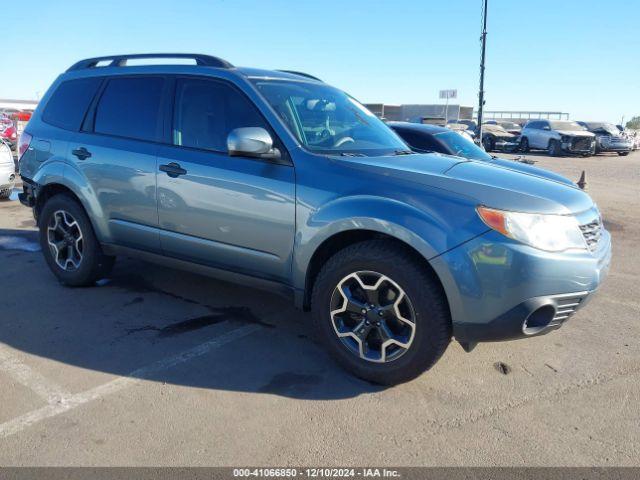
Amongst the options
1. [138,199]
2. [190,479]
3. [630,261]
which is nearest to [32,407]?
[190,479]

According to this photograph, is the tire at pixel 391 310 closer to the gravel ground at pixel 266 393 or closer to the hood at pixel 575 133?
the gravel ground at pixel 266 393

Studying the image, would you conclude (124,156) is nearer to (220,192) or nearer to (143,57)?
(143,57)

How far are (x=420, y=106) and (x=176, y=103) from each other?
4925 cm

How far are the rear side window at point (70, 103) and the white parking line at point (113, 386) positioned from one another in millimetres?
2389

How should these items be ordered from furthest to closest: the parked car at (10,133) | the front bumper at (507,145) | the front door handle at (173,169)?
1. the front bumper at (507,145)
2. the parked car at (10,133)
3. the front door handle at (173,169)

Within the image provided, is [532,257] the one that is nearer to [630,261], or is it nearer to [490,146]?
[630,261]

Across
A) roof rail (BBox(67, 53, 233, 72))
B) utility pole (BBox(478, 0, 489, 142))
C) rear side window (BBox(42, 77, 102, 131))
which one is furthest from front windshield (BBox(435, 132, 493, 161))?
utility pole (BBox(478, 0, 489, 142))

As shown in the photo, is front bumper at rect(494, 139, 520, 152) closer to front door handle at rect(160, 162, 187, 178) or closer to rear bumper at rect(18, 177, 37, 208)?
rear bumper at rect(18, 177, 37, 208)

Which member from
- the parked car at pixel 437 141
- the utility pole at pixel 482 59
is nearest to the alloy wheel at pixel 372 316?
the parked car at pixel 437 141

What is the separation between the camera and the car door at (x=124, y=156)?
4.32m

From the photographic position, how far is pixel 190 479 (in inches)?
98.7

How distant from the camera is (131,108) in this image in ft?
15.0

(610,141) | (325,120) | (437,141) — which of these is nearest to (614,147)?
(610,141)

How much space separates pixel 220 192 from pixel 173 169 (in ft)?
1.63
